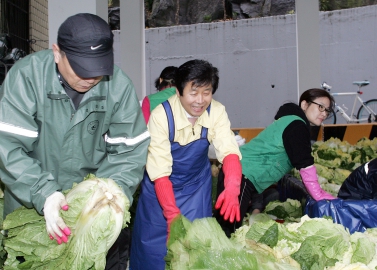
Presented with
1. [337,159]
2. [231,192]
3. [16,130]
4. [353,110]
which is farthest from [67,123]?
[353,110]

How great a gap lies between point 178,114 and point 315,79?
201 inches

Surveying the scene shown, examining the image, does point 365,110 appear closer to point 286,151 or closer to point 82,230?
point 286,151

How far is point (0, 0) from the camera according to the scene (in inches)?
359

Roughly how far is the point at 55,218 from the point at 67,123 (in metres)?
→ 0.57

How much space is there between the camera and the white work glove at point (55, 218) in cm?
225

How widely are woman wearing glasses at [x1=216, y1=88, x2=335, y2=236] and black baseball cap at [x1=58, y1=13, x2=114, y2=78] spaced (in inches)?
75.7

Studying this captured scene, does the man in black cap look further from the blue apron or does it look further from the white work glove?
the blue apron

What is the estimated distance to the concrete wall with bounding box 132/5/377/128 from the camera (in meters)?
13.6

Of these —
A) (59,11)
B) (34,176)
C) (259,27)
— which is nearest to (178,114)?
(34,176)

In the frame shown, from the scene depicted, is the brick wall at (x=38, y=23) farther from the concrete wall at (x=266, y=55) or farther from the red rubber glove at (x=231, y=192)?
the red rubber glove at (x=231, y=192)

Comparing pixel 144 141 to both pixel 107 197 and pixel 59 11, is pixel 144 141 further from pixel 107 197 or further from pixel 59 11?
pixel 59 11

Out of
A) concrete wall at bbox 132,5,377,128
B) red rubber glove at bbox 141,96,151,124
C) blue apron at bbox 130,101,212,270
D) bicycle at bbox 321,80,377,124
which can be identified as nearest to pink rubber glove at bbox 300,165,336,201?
blue apron at bbox 130,101,212,270

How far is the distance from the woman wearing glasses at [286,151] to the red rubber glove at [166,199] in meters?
0.97

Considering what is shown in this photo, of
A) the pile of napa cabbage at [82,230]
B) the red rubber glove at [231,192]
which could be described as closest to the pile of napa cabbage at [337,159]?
the red rubber glove at [231,192]
